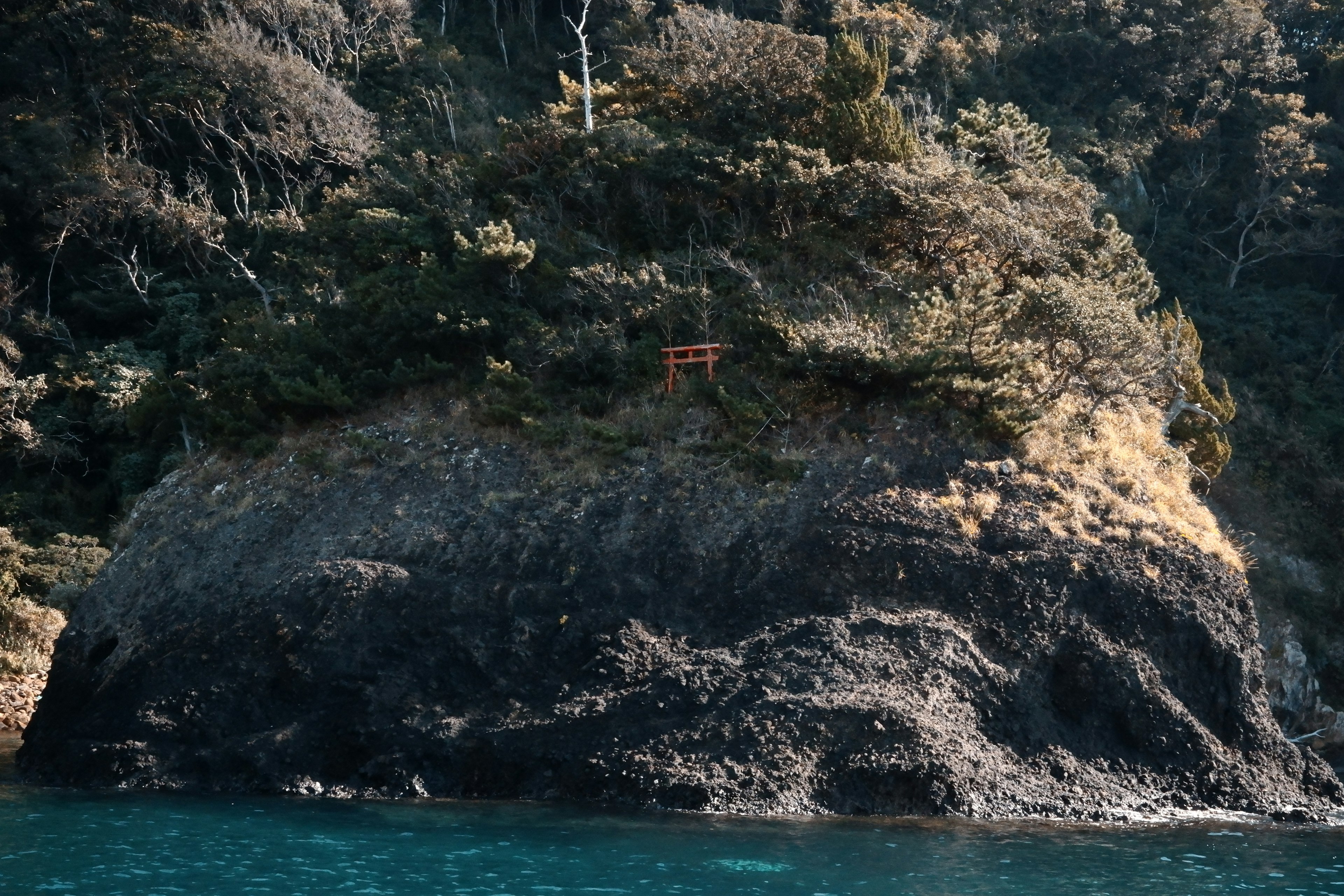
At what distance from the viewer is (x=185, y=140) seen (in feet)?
147

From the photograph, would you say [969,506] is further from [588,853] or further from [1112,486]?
[588,853]

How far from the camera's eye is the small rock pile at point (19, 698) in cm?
2920

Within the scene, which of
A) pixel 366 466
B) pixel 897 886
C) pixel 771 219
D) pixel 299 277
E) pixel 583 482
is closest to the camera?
pixel 897 886

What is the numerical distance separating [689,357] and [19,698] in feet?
55.6

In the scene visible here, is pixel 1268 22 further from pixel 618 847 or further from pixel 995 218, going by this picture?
pixel 618 847

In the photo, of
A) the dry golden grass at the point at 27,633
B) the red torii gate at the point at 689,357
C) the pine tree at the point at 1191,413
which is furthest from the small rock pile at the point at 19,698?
the pine tree at the point at 1191,413

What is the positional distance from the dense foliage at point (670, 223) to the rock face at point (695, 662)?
231cm

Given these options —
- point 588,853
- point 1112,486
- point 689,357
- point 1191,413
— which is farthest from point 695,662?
point 1191,413

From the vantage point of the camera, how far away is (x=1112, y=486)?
2473cm

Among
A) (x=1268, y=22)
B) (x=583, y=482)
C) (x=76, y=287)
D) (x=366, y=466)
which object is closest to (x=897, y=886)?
(x=583, y=482)

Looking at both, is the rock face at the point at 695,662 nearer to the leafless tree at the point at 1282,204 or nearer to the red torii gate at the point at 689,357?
the red torii gate at the point at 689,357

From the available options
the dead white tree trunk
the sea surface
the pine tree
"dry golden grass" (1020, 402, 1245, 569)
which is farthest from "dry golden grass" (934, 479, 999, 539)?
the dead white tree trunk

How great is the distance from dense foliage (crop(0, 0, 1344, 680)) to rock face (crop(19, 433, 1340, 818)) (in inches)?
91.1

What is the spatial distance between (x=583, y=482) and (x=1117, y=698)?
10.1 m
